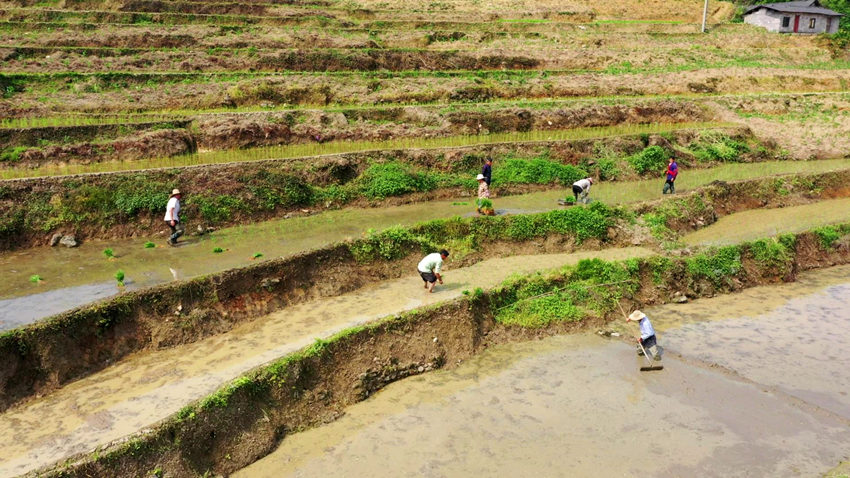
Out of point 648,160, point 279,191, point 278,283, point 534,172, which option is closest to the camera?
point 278,283

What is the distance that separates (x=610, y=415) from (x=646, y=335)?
7.99ft

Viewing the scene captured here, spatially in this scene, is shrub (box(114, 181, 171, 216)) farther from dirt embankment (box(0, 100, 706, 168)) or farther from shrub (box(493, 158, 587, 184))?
shrub (box(493, 158, 587, 184))

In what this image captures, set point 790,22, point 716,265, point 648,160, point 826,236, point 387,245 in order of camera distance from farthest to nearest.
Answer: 1. point 790,22
2. point 648,160
3. point 826,236
4. point 716,265
5. point 387,245

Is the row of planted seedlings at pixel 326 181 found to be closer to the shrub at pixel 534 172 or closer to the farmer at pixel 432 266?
the shrub at pixel 534 172

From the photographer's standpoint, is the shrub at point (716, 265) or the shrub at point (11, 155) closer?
the shrub at point (716, 265)

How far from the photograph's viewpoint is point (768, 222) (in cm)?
2170

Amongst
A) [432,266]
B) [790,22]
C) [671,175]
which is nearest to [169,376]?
[432,266]

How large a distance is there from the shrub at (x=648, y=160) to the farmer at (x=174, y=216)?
17.2 m

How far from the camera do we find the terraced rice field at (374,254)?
1066 cm

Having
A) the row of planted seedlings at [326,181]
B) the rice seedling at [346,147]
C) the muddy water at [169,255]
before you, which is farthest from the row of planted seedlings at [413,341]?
the rice seedling at [346,147]

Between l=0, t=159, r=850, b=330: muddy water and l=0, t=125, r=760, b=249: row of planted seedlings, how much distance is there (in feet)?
1.91

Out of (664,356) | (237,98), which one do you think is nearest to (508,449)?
(664,356)

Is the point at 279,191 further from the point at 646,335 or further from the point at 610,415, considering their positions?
the point at 610,415

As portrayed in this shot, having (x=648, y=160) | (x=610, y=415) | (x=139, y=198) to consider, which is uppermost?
(x=139, y=198)
